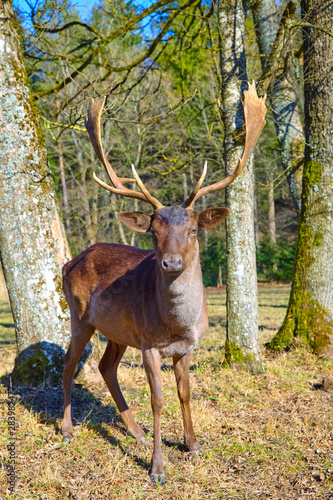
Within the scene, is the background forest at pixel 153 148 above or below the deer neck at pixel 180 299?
above

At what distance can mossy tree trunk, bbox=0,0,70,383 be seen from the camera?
550 centimetres

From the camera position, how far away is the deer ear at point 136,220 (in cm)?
406

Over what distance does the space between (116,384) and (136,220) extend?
6.20 ft

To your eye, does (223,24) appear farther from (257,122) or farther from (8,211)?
(8,211)

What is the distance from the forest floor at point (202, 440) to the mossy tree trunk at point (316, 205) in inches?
21.7

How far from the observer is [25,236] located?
5.52 meters

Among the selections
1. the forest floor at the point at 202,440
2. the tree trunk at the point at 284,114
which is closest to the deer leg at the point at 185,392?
the forest floor at the point at 202,440

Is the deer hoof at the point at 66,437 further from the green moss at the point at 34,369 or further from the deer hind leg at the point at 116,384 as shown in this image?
the green moss at the point at 34,369

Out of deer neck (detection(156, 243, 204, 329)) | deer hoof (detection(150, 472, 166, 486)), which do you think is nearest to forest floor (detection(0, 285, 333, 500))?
deer hoof (detection(150, 472, 166, 486))

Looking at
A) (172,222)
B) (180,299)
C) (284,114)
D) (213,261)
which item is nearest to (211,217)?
(172,222)

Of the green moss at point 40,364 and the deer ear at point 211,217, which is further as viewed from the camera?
the green moss at point 40,364

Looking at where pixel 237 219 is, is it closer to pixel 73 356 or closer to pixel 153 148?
pixel 73 356

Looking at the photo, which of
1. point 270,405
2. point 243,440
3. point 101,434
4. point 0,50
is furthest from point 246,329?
point 0,50

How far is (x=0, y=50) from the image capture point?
5.52m
